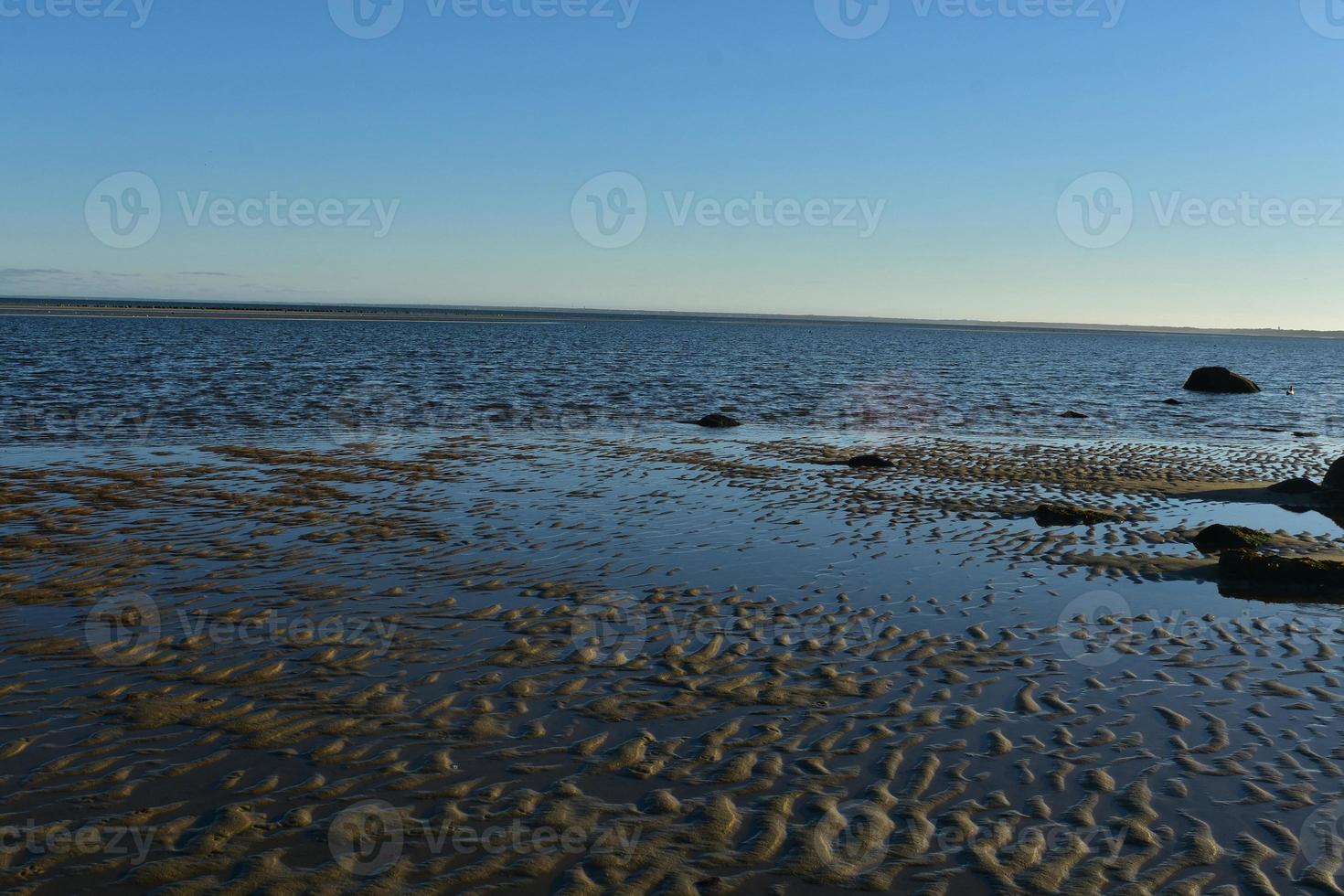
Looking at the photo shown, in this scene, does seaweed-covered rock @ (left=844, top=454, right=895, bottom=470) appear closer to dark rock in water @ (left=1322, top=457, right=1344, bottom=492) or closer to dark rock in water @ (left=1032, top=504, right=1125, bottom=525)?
dark rock in water @ (left=1032, top=504, right=1125, bottom=525)

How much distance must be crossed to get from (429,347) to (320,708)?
7940cm

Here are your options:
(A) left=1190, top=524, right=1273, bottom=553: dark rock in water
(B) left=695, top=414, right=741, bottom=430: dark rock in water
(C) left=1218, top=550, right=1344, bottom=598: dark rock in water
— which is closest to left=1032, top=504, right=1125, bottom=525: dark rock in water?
(A) left=1190, top=524, right=1273, bottom=553: dark rock in water

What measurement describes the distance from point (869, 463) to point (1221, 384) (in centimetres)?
4380

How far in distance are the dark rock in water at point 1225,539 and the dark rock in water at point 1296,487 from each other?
20.6 ft

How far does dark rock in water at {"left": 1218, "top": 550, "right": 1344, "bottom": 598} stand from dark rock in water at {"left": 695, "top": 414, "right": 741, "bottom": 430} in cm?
1972

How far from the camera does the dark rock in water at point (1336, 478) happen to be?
63.3 feet

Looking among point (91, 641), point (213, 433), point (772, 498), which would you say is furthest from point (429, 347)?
point (91, 641)

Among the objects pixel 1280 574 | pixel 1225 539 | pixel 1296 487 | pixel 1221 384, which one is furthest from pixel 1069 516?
pixel 1221 384

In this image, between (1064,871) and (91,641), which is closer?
(1064,871)

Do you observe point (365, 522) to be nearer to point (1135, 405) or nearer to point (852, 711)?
point (852, 711)

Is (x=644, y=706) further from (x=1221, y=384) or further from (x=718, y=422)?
(x=1221, y=384)

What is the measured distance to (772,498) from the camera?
61.6 ft

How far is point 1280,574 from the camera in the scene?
12.7 m

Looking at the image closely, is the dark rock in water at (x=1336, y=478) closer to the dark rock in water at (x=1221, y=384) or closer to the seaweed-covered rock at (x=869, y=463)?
the seaweed-covered rock at (x=869, y=463)
